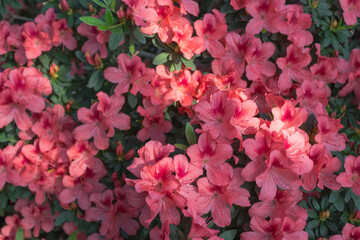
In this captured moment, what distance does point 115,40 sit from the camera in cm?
162

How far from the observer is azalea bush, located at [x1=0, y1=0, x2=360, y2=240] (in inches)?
55.3

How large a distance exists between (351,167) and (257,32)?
0.68 meters

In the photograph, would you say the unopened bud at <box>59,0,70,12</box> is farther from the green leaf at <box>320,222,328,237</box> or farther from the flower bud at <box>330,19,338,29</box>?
the green leaf at <box>320,222,328,237</box>

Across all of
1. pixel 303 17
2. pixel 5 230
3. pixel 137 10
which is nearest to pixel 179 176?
pixel 137 10

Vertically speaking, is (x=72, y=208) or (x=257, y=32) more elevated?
(x=257, y=32)

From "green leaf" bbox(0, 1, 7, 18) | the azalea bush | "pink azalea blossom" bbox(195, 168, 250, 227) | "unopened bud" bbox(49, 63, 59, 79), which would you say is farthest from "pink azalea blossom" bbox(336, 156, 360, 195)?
"green leaf" bbox(0, 1, 7, 18)

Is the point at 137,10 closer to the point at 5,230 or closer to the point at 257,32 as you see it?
the point at 257,32

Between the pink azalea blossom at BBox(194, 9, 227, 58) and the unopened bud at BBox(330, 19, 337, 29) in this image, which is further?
the unopened bud at BBox(330, 19, 337, 29)

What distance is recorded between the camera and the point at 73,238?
175 centimetres

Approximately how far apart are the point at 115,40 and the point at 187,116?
1.54 ft

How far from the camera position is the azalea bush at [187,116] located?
1404 mm

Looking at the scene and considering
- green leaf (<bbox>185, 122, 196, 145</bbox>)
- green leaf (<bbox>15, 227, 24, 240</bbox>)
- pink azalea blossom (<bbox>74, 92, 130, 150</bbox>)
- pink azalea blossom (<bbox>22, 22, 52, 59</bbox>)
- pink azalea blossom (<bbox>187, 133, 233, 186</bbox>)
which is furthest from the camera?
green leaf (<bbox>15, 227, 24, 240</bbox>)

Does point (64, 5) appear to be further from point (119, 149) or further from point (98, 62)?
point (119, 149)

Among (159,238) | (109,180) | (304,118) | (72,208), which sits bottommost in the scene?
(72,208)
